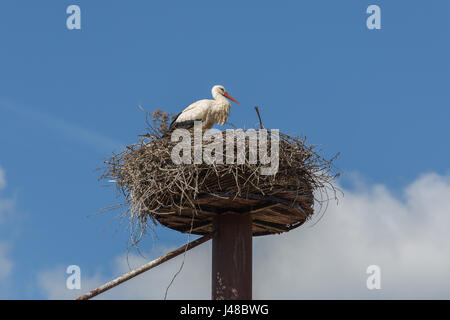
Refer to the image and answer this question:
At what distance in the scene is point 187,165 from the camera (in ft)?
21.9

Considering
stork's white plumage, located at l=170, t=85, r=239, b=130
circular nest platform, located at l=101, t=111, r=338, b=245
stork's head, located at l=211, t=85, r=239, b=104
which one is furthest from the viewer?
stork's head, located at l=211, t=85, r=239, b=104

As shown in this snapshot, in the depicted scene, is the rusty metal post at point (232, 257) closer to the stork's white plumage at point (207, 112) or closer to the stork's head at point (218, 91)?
the stork's white plumage at point (207, 112)

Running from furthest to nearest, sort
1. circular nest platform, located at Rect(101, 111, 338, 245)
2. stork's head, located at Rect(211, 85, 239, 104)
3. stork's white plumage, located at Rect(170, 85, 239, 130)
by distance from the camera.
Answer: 1. stork's head, located at Rect(211, 85, 239, 104)
2. stork's white plumage, located at Rect(170, 85, 239, 130)
3. circular nest platform, located at Rect(101, 111, 338, 245)

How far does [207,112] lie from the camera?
29.9 feet

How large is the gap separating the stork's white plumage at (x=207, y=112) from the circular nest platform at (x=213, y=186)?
1222 mm

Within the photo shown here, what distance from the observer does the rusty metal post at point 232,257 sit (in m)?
6.77

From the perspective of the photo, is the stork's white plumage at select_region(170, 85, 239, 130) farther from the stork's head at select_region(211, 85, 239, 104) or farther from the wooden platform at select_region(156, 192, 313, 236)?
the wooden platform at select_region(156, 192, 313, 236)

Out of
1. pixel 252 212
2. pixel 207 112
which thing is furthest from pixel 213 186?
pixel 207 112

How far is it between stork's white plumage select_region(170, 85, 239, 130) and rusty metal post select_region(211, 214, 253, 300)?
206cm

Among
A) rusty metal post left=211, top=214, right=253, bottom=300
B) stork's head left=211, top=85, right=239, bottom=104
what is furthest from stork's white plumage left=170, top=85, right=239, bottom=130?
rusty metal post left=211, top=214, right=253, bottom=300

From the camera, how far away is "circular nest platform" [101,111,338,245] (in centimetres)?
666

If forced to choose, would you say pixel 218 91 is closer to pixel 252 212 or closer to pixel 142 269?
pixel 252 212

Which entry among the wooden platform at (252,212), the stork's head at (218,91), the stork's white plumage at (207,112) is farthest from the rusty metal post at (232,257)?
the stork's head at (218,91)

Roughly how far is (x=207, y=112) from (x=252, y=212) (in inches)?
93.7
